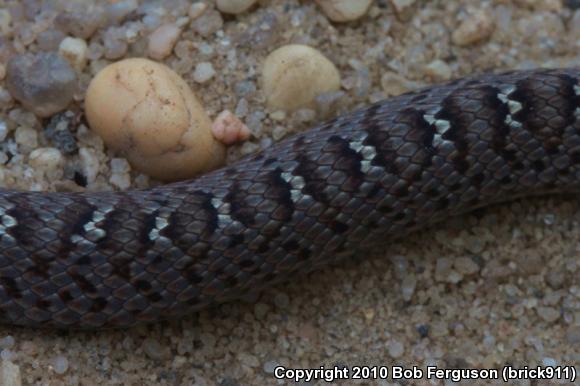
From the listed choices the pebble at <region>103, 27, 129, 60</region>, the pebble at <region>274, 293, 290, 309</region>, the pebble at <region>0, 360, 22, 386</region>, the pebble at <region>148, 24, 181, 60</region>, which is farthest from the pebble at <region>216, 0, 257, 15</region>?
the pebble at <region>0, 360, 22, 386</region>

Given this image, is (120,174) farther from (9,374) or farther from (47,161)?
(9,374)

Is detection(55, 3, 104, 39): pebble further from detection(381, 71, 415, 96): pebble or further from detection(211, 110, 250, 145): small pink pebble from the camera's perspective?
detection(381, 71, 415, 96): pebble

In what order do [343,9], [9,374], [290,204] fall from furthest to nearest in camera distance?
[343,9], [290,204], [9,374]

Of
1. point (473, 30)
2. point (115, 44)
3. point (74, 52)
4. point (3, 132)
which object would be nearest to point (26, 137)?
point (3, 132)

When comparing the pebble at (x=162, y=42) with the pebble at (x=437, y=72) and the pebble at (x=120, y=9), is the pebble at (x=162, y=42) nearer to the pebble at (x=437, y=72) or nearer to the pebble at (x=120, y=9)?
the pebble at (x=120, y=9)

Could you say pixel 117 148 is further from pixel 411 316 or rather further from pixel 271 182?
pixel 411 316

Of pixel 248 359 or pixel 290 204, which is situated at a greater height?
pixel 290 204

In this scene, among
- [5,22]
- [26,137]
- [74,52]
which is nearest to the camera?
[26,137]
